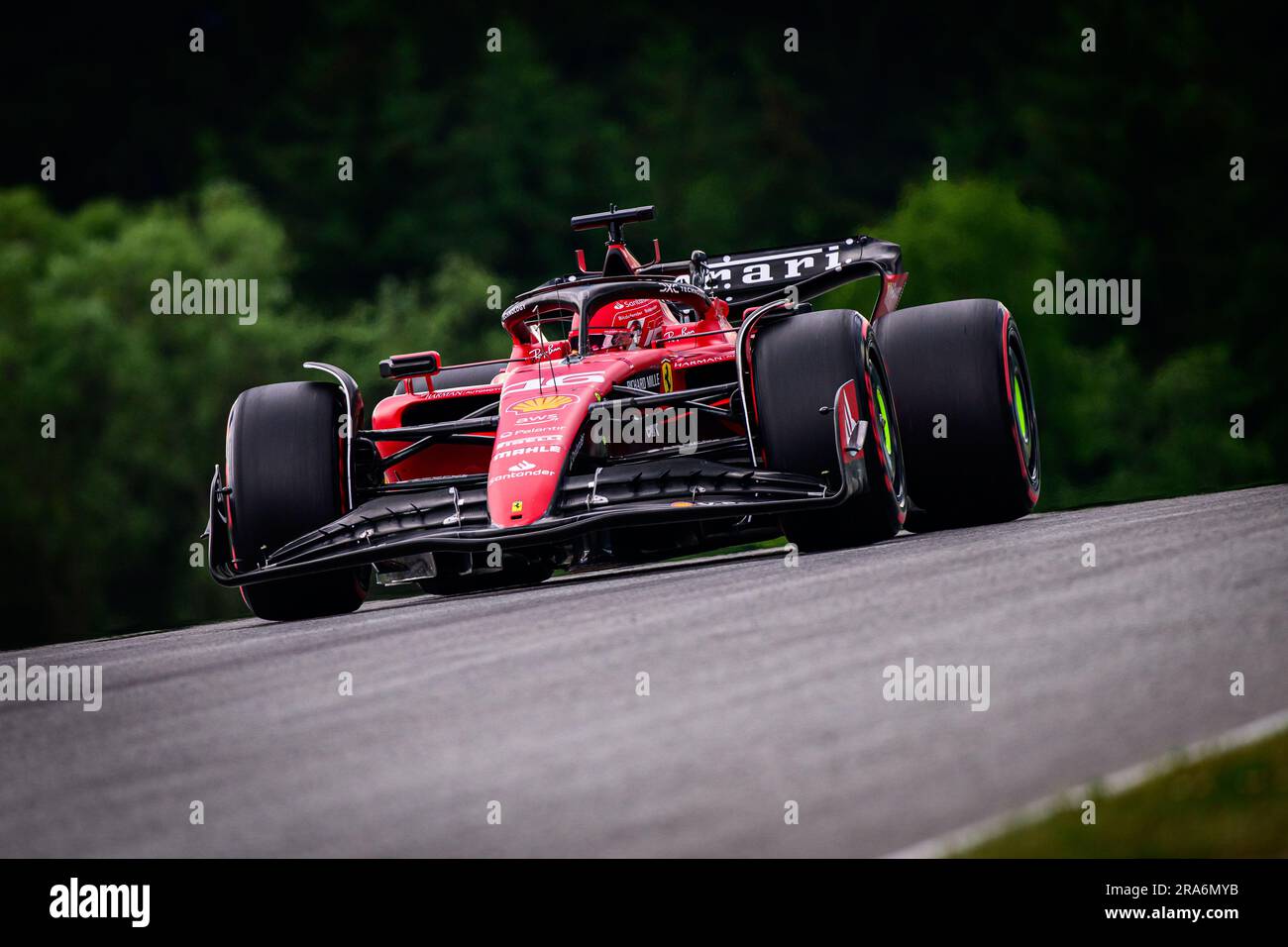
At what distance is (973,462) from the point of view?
11.1m

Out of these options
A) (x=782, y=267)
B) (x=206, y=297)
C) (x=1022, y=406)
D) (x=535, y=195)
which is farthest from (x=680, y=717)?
(x=535, y=195)

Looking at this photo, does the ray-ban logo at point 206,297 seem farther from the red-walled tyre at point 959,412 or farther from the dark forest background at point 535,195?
the red-walled tyre at point 959,412

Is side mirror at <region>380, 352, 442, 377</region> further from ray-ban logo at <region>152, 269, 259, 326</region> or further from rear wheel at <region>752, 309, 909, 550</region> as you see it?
ray-ban logo at <region>152, 269, 259, 326</region>

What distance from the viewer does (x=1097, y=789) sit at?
14.6 feet

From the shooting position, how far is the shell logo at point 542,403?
986cm

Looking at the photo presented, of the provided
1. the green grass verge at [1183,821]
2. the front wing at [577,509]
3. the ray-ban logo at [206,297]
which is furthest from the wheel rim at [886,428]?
the ray-ban logo at [206,297]

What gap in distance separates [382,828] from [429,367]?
20.7ft

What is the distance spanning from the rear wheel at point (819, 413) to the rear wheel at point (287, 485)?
2.34 metres

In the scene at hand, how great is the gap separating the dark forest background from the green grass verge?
80.1 ft

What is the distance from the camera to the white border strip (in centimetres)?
414

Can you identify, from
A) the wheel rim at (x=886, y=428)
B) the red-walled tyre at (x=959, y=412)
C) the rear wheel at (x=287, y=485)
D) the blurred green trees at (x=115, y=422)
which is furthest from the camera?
the blurred green trees at (x=115, y=422)

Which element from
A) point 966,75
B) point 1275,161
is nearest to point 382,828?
point 1275,161
